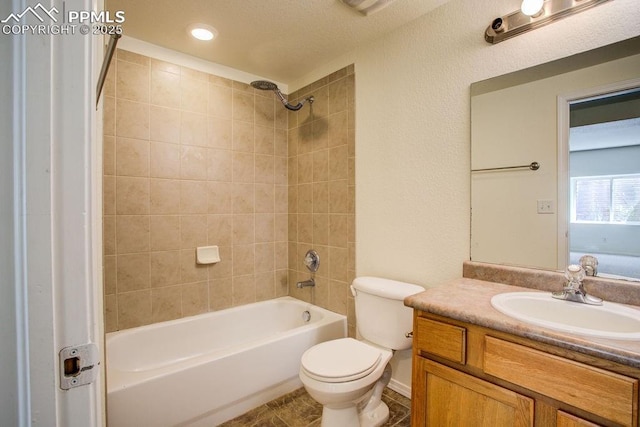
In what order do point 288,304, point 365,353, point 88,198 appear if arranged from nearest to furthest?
point 88,198 < point 365,353 < point 288,304

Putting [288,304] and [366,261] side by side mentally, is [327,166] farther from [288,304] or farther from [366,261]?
[288,304]

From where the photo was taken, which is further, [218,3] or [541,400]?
[218,3]

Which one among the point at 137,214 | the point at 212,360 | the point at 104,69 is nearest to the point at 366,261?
the point at 212,360

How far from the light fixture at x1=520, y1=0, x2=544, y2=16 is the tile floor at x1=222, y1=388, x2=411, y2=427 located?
214 cm

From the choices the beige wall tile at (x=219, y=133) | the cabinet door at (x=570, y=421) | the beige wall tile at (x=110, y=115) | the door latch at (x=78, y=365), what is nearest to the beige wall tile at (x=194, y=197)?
the beige wall tile at (x=219, y=133)

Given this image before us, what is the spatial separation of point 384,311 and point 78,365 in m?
1.48

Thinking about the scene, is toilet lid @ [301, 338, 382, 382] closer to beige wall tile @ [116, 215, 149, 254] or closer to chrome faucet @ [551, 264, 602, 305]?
chrome faucet @ [551, 264, 602, 305]

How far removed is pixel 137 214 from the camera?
2.07 metres

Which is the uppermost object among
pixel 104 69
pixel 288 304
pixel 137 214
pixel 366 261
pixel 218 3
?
pixel 218 3

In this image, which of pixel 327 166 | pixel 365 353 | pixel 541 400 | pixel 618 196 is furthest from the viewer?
pixel 327 166

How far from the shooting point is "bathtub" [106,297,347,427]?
1.49m

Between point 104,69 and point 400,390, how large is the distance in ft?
7.34

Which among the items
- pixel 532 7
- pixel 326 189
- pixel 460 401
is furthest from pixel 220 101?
pixel 460 401

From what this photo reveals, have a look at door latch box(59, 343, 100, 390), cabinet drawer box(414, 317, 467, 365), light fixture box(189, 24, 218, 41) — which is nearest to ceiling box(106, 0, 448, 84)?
light fixture box(189, 24, 218, 41)
